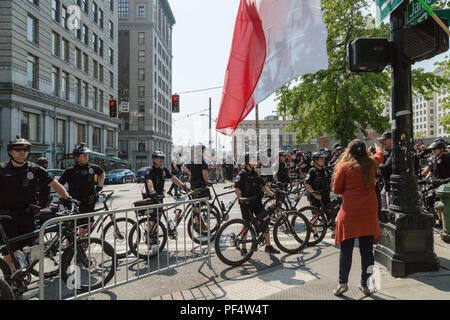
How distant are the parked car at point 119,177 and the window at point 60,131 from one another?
671 centimetres

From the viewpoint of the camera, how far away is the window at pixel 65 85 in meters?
30.5

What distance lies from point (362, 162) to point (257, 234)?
96.0 inches

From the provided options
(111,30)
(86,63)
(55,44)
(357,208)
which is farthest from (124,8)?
(357,208)

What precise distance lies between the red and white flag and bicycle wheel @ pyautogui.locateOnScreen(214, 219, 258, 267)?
1694 mm

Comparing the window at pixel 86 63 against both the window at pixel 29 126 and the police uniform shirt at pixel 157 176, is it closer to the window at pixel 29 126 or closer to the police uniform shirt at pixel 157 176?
the window at pixel 29 126

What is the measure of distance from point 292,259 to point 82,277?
10.6 ft

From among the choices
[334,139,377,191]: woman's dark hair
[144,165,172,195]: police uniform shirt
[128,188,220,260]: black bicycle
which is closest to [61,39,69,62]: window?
[144,165,172,195]: police uniform shirt

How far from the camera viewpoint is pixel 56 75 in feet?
97.8

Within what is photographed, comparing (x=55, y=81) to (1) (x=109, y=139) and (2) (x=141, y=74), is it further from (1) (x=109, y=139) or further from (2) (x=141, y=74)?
(2) (x=141, y=74)

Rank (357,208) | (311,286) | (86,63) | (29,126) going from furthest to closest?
(86,63), (29,126), (311,286), (357,208)

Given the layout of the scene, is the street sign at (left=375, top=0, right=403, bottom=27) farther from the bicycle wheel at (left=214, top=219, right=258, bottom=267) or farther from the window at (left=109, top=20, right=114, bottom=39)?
the window at (left=109, top=20, right=114, bottom=39)

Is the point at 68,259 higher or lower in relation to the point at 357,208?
lower

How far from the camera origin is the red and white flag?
4078 millimetres
